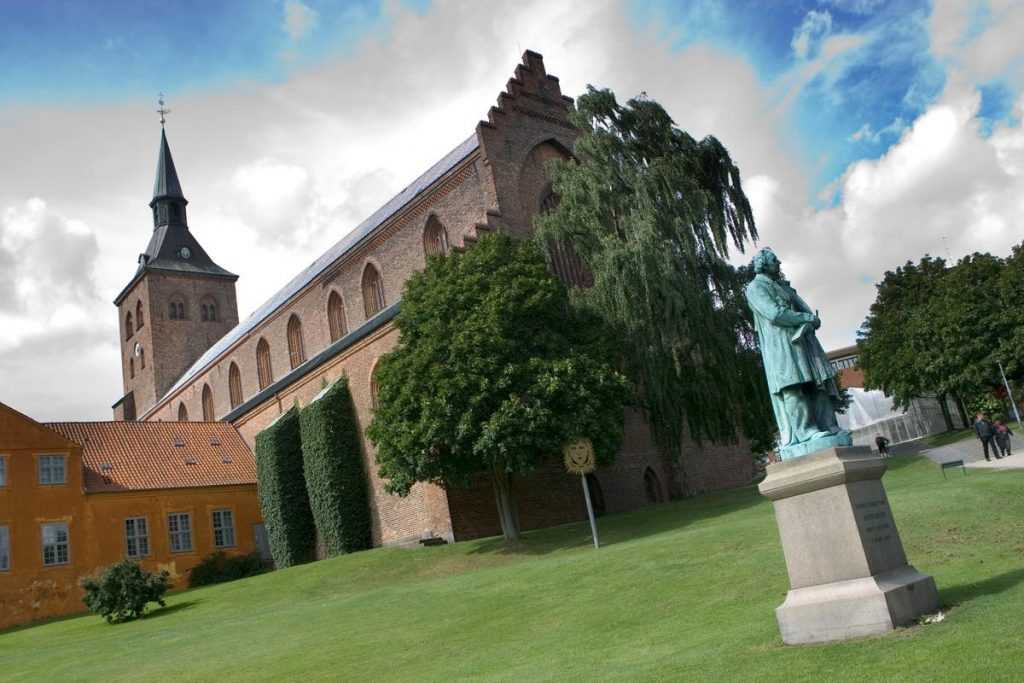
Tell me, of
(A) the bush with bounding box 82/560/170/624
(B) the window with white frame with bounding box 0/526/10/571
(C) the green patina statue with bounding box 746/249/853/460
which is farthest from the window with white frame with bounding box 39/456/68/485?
(C) the green patina statue with bounding box 746/249/853/460

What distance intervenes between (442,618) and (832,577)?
8108 millimetres

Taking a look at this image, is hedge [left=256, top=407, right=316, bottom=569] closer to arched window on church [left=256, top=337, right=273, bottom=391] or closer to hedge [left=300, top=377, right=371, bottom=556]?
hedge [left=300, top=377, right=371, bottom=556]

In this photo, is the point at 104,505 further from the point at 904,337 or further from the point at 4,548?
the point at 904,337

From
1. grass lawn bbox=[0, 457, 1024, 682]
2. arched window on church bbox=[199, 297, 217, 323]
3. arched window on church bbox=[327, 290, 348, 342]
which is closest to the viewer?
grass lawn bbox=[0, 457, 1024, 682]

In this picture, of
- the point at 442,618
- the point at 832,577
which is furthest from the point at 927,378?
the point at 832,577

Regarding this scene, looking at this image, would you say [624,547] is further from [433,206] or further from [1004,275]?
[1004,275]

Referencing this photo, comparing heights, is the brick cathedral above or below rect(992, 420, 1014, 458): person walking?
above

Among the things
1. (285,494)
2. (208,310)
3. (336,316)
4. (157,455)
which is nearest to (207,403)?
(208,310)

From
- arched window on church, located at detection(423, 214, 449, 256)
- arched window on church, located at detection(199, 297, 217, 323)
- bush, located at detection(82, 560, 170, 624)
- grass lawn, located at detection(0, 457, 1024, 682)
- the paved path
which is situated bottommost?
grass lawn, located at detection(0, 457, 1024, 682)

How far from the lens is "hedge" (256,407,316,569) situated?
34.5 m

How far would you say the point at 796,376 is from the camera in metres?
9.38

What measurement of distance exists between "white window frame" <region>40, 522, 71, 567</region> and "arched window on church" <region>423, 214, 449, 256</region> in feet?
58.6

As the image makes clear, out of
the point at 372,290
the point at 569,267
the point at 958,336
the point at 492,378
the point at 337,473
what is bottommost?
the point at 337,473

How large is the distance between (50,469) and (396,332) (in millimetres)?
15206
